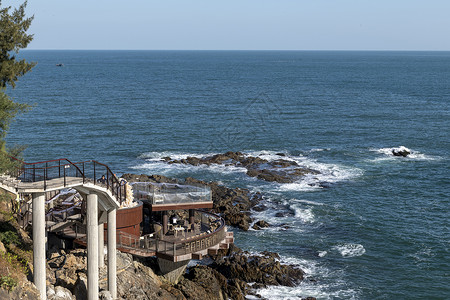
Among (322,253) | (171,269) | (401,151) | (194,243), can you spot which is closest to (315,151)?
(401,151)

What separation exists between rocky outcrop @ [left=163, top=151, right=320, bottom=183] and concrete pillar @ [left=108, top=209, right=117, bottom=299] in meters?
35.3

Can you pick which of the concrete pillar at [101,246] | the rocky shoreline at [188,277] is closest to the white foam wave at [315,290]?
the rocky shoreline at [188,277]

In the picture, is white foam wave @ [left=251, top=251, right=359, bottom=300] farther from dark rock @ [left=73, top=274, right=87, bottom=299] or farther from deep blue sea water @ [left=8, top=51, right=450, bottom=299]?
dark rock @ [left=73, top=274, right=87, bottom=299]

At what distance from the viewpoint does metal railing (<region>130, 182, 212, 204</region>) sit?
108 feet

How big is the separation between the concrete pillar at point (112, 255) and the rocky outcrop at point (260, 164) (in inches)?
1391

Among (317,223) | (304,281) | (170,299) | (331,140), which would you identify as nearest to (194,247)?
(170,299)

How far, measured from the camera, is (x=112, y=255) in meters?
28.0

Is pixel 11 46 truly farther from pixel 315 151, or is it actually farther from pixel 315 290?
pixel 315 151

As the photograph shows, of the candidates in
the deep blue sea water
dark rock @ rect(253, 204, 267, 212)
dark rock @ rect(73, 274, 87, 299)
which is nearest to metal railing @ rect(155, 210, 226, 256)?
dark rock @ rect(73, 274, 87, 299)

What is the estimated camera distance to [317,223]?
1964 inches

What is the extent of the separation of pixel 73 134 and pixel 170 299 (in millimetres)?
57650

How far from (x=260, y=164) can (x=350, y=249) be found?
84.3 feet

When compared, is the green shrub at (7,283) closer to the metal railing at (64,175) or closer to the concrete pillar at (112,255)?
the metal railing at (64,175)

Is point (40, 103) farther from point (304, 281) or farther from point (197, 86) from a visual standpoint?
point (304, 281)
